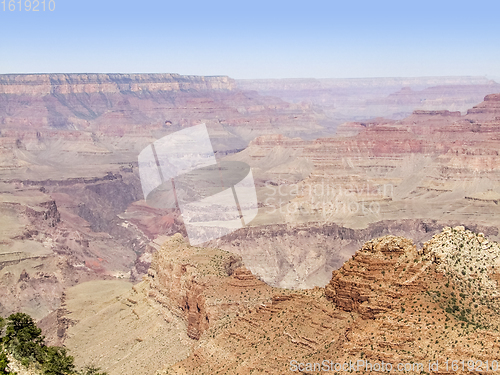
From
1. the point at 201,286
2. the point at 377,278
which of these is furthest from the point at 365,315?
the point at 201,286

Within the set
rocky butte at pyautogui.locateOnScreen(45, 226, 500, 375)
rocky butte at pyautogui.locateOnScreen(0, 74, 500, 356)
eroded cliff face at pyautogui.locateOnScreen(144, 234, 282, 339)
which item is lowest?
rocky butte at pyautogui.locateOnScreen(0, 74, 500, 356)

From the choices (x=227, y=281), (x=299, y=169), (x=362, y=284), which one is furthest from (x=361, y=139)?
(x=362, y=284)

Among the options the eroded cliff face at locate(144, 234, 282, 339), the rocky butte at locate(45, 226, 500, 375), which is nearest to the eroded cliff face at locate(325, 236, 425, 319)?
the rocky butte at locate(45, 226, 500, 375)

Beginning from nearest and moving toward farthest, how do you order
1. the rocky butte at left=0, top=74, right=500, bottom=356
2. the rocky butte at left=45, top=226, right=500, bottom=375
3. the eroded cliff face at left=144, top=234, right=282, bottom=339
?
the rocky butte at left=45, top=226, right=500, bottom=375
the eroded cliff face at left=144, top=234, right=282, bottom=339
the rocky butte at left=0, top=74, right=500, bottom=356

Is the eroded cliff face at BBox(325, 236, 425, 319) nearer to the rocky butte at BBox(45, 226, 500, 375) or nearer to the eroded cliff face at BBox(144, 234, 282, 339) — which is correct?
the rocky butte at BBox(45, 226, 500, 375)

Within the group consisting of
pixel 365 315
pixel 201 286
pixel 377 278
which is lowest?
pixel 201 286

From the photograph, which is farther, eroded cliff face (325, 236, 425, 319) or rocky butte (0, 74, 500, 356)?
rocky butte (0, 74, 500, 356)

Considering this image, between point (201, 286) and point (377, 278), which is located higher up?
point (377, 278)

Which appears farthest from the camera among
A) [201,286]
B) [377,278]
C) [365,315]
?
[201,286]

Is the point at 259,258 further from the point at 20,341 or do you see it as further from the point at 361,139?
the point at 361,139

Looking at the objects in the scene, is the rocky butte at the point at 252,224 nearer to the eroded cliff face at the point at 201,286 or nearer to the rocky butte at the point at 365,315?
the eroded cliff face at the point at 201,286

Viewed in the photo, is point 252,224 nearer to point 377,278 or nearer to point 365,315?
point 377,278

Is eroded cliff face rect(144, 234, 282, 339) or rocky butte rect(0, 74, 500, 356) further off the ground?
eroded cliff face rect(144, 234, 282, 339)
